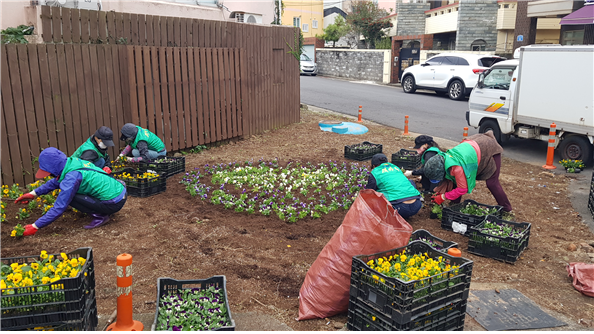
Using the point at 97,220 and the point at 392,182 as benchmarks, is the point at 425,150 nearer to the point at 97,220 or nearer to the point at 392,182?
the point at 392,182

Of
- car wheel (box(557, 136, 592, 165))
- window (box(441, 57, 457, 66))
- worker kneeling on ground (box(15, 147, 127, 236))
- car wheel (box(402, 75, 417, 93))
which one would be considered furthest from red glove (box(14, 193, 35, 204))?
car wheel (box(402, 75, 417, 93))

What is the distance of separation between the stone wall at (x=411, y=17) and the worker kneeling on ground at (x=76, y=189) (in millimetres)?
32456

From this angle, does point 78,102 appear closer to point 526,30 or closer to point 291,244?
point 291,244

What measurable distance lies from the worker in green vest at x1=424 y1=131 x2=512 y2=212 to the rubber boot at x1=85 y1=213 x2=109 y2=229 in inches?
180

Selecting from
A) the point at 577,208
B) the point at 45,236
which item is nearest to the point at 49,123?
the point at 45,236

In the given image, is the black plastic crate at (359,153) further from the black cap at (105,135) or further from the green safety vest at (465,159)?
the black cap at (105,135)

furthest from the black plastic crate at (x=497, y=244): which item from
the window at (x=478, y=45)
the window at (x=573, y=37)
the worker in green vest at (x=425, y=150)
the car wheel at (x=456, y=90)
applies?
the window at (x=478, y=45)

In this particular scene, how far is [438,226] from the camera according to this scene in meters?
6.76

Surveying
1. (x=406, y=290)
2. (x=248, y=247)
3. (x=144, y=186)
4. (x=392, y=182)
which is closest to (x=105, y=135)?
(x=144, y=186)

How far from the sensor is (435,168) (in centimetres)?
652

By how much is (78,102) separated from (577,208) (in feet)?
29.5

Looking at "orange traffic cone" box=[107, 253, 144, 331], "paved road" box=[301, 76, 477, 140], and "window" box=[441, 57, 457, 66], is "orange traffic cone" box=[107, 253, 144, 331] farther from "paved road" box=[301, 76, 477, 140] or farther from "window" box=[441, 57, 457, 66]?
"window" box=[441, 57, 457, 66]

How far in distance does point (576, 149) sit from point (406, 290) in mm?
8632

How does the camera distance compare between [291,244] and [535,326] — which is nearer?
[535,326]
